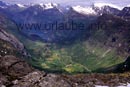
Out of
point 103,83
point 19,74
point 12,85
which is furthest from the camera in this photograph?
point 103,83

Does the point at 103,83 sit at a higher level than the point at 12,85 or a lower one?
lower

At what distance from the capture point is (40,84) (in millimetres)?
42062

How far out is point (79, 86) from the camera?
159 feet

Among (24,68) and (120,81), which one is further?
(120,81)

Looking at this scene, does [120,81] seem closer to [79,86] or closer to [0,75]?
[79,86]

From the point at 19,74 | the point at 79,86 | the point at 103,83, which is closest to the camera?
the point at 19,74

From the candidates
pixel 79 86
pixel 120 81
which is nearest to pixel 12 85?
pixel 79 86

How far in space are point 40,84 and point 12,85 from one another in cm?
387

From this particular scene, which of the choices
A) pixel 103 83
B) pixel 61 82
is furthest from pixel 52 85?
pixel 103 83

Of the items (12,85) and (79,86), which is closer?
(12,85)

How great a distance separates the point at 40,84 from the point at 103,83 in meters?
15.4

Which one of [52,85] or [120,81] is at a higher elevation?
[52,85]

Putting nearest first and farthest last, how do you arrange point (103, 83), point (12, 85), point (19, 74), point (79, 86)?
point (12, 85)
point (19, 74)
point (79, 86)
point (103, 83)

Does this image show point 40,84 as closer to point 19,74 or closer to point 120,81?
point 19,74
